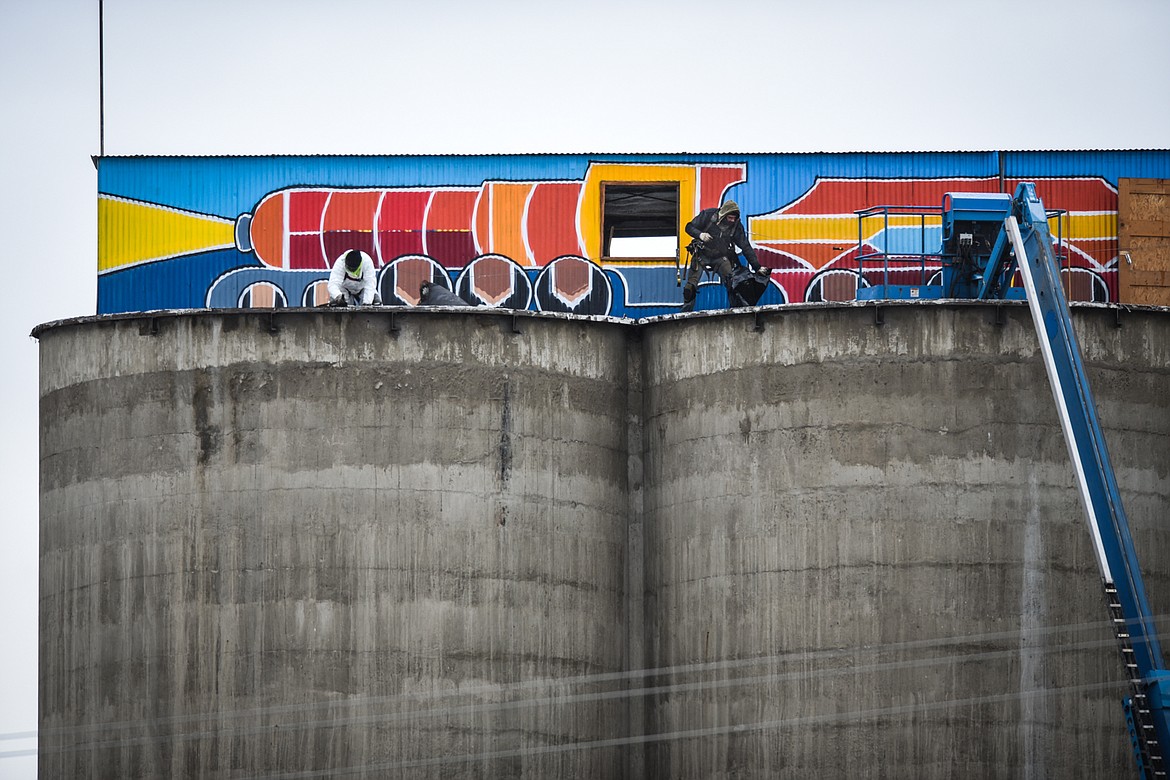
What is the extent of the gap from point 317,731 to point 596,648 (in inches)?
219

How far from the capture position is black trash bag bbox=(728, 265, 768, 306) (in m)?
45.9

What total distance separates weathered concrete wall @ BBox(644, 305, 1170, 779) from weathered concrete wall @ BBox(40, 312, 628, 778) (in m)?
2.33

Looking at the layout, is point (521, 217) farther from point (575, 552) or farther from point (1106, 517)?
point (1106, 517)

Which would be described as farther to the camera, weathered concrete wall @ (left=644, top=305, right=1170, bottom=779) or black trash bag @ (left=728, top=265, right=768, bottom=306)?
black trash bag @ (left=728, top=265, right=768, bottom=306)

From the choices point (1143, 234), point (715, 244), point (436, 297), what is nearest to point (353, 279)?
point (436, 297)

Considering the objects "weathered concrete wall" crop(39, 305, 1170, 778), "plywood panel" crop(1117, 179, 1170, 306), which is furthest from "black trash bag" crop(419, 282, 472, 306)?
"plywood panel" crop(1117, 179, 1170, 306)

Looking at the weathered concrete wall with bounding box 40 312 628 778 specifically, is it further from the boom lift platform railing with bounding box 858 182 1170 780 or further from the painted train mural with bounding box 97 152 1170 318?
the painted train mural with bounding box 97 152 1170 318

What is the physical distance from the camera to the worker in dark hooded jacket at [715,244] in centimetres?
4641

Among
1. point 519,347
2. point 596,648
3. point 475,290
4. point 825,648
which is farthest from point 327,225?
point 825,648

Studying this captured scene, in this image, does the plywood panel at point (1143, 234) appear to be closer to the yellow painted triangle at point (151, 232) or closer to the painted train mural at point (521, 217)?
the painted train mural at point (521, 217)

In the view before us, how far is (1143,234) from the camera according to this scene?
5134 cm

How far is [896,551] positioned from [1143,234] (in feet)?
51.0

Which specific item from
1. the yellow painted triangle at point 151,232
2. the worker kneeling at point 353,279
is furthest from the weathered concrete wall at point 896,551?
the yellow painted triangle at point 151,232

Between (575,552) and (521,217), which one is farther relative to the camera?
(521,217)
